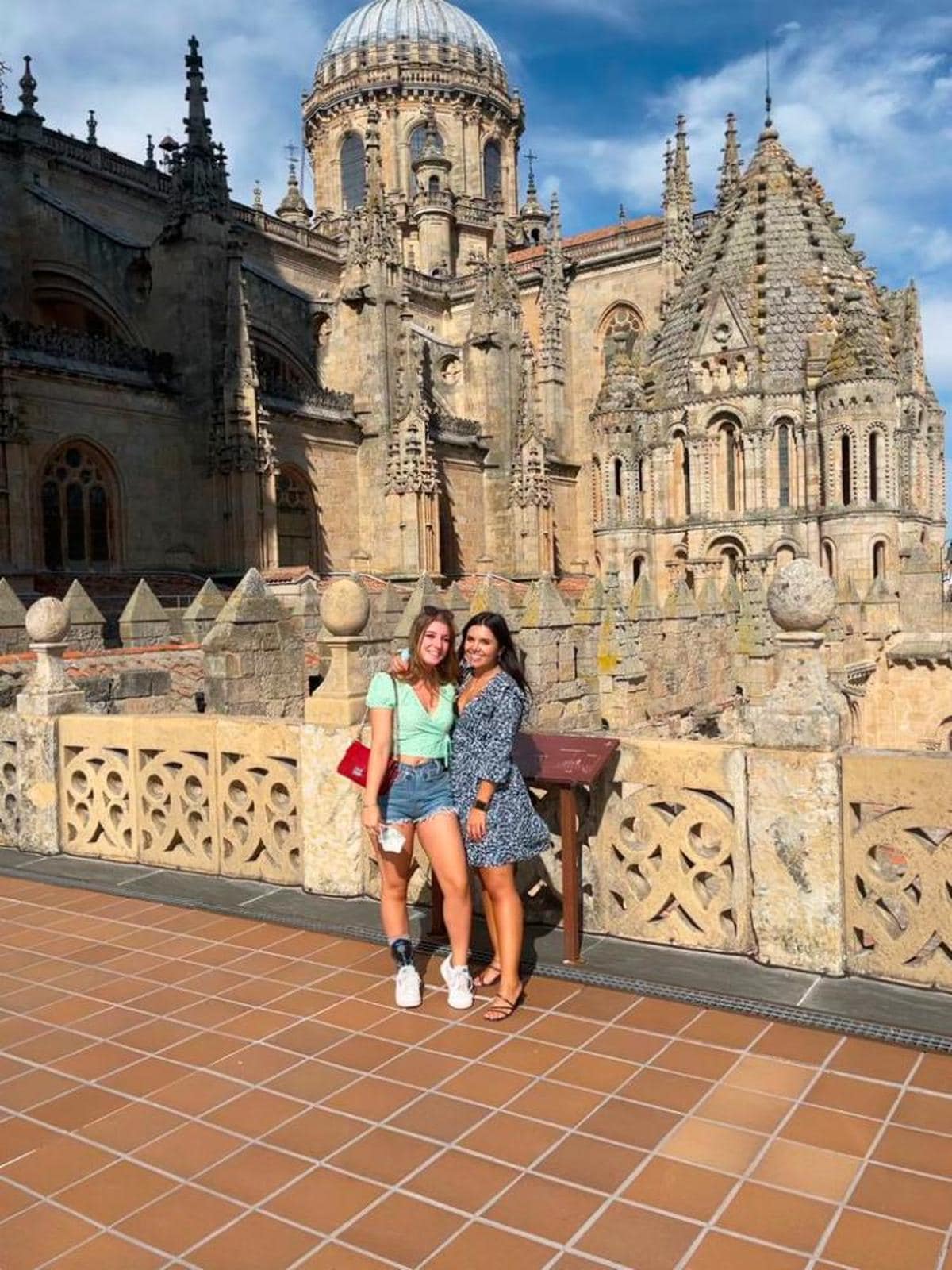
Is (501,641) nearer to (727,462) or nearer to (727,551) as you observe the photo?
(727,551)

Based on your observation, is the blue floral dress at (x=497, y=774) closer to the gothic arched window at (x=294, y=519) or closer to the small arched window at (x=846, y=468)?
the gothic arched window at (x=294, y=519)

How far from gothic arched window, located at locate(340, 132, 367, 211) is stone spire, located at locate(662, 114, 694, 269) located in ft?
50.7

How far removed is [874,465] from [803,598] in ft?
89.8

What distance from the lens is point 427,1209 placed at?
10.2 ft

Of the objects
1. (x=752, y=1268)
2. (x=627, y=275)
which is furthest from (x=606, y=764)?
(x=627, y=275)

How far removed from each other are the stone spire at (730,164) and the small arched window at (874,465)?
11144mm

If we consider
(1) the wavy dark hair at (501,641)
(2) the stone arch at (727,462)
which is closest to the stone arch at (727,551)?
(2) the stone arch at (727,462)

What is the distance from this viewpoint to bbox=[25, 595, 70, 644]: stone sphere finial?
24.7 ft

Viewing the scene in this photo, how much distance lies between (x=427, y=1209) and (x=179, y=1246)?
2.27ft

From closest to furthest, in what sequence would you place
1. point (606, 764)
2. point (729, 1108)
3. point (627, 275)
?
1. point (729, 1108)
2. point (606, 764)
3. point (627, 275)

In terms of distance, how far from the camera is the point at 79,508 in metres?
22.6

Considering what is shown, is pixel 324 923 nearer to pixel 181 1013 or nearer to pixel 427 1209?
pixel 181 1013

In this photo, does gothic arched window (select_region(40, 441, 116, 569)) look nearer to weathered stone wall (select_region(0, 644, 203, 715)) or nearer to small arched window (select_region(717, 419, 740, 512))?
weathered stone wall (select_region(0, 644, 203, 715))

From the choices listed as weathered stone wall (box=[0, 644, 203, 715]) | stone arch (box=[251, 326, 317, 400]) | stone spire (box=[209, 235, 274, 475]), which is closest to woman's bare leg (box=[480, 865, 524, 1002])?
weathered stone wall (box=[0, 644, 203, 715])
